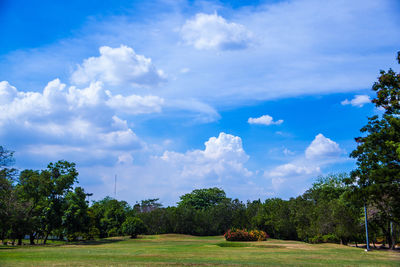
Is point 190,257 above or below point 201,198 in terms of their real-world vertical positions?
below

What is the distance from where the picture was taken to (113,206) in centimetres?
6750

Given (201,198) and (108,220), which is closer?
(108,220)

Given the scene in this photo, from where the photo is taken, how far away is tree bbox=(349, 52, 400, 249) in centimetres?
2756

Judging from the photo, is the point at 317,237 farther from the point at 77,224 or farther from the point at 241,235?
the point at 77,224

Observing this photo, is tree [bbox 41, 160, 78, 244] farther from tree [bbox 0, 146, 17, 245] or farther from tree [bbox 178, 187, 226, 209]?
tree [bbox 178, 187, 226, 209]

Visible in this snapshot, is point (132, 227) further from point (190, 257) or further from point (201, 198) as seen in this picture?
point (201, 198)

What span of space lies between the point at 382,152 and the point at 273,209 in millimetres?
33985

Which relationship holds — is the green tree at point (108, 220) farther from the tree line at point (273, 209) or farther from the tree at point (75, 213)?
the tree at point (75, 213)

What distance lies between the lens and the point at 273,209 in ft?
200

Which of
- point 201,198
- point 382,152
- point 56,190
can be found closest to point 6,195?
point 56,190

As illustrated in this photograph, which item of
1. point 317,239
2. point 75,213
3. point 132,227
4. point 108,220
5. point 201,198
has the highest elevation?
point 201,198

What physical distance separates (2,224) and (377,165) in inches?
1576

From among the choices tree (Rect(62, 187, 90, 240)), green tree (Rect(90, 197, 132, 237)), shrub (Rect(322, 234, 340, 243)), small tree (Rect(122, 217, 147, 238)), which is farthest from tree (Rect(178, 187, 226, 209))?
shrub (Rect(322, 234, 340, 243))

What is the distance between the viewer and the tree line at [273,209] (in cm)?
2905
